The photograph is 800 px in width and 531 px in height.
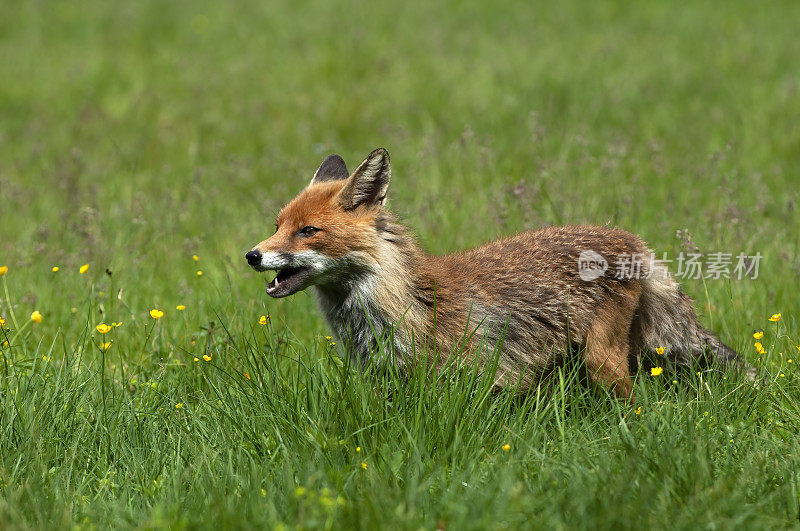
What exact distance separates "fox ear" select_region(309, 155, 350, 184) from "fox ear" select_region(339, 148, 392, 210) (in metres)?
0.70

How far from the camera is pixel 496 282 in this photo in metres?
4.92

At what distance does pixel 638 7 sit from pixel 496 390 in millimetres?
13387

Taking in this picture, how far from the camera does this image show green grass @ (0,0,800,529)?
11.3ft

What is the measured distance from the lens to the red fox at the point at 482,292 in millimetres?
4551

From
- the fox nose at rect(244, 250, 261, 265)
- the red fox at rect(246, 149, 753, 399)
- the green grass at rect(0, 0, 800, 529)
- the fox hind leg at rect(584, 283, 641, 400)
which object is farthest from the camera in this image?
the fox hind leg at rect(584, 283, 641, 400)

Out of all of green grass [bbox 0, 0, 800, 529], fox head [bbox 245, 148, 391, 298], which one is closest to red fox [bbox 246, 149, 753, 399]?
fox head [bbox 245, 148, 391, 298]

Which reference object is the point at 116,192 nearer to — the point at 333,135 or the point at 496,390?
the point at 333,135

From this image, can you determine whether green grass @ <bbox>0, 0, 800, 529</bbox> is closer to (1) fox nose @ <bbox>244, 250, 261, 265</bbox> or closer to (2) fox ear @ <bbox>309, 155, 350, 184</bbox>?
(1) fox nose @ <bbox>244, 250, 261, 265</bbox>

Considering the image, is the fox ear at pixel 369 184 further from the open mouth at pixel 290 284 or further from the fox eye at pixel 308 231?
the open mouth at pixel 290 284

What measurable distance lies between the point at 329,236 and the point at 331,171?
100 centimetres

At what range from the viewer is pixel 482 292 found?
4.83 metres

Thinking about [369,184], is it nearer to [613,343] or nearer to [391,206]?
[391,206]

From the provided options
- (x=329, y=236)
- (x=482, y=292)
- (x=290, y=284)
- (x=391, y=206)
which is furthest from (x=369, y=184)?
(x=391, y=206)

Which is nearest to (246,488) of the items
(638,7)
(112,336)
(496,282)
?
(496,282)
